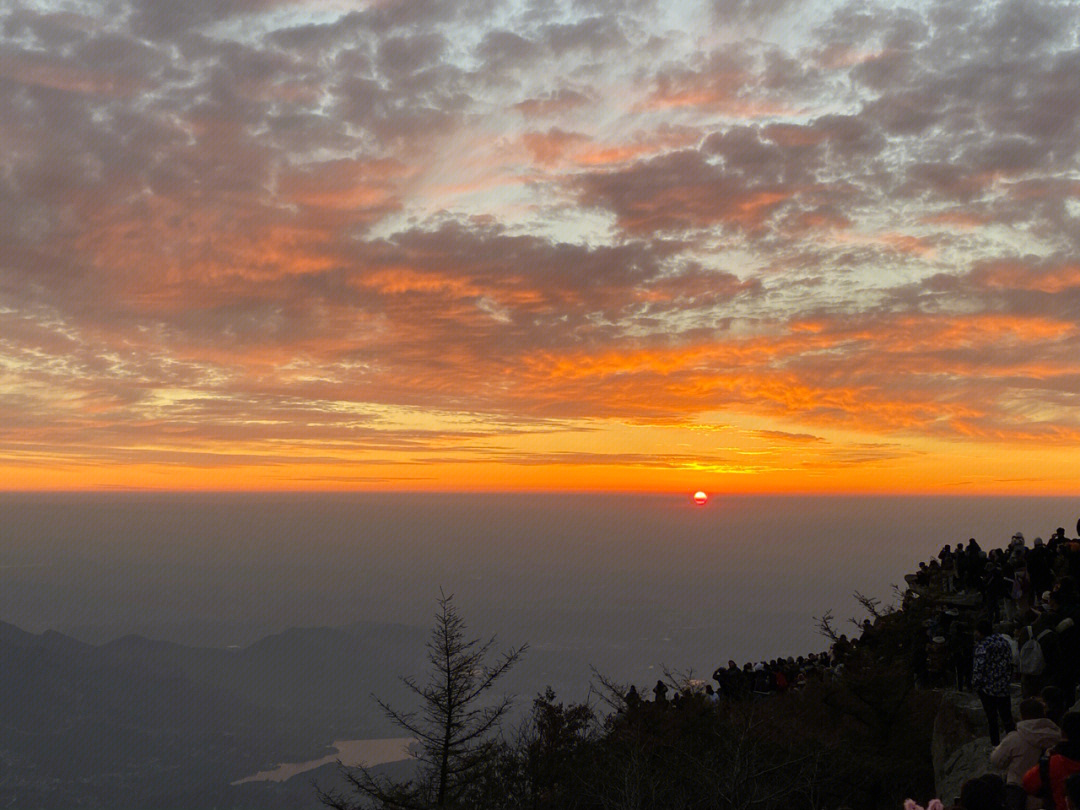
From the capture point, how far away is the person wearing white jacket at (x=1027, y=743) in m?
7.14

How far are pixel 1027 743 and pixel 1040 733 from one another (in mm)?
146

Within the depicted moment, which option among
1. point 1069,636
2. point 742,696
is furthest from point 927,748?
point 1069,636

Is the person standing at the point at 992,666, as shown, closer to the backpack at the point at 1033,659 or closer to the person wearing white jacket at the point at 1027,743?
the backpack at the point at 1033,659

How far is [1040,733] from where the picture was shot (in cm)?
715

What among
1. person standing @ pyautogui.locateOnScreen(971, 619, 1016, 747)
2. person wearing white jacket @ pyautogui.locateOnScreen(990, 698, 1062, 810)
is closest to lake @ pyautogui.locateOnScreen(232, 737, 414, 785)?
person standing @ pyautogui.locateOnScreen(971, 619, 1016, 747)

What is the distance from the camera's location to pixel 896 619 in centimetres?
2400

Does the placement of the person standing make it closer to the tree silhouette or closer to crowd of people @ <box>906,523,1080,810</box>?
crowd of people @ <box>906,523,1080,810</box>

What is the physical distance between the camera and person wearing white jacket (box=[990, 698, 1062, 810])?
7.14 metres

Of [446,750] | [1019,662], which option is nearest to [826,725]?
[446,750]

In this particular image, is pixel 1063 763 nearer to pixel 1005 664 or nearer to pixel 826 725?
pixel 1005 664

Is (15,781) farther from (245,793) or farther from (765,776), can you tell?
(765,776)

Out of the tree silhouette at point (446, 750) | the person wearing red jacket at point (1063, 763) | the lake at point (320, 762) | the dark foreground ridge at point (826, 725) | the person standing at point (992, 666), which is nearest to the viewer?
the person wearing red jacket at point (1063, 763)

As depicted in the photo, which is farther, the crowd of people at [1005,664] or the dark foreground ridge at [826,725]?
the dark foreground ridge at [826,725]

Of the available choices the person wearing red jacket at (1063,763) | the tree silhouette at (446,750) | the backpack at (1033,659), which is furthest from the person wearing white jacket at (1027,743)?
the tree silhouette at (446,750)
